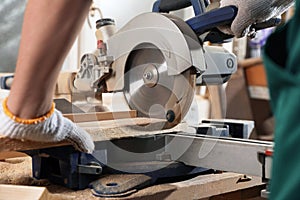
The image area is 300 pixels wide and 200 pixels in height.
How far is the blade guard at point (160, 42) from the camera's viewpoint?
1.04m

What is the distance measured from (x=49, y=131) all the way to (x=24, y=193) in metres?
0.11

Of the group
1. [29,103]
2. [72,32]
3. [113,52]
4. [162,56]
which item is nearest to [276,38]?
[72,32]

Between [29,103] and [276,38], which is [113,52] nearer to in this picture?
[29,103]

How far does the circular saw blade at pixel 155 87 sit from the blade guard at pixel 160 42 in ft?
0.05

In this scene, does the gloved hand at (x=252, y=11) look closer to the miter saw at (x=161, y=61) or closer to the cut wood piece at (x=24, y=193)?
the miter saw at (x=161, y=61)

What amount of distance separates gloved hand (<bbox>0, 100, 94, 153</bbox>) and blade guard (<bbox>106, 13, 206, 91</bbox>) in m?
0.24

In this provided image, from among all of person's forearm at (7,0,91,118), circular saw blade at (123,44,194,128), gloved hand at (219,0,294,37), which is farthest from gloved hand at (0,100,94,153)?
gloved hand at (219,0,294,37)

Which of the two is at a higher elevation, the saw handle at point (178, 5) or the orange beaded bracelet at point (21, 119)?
the saw handle at point (178, 5)

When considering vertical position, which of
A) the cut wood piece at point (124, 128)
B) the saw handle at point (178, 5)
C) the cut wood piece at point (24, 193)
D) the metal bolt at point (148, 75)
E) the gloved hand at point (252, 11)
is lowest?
the cut wood piece at point (24, 193)

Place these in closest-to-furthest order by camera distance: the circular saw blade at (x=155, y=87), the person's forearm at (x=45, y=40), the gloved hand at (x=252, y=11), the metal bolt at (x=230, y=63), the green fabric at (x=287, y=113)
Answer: the green fabric at (x=287, y=113) < the person's forearm at (x=45, y=40) < the gloved hand at (x=252, y=11) < the circular saw blade at (x=155, y=87) < the metal bolt at (x=230, y=63)

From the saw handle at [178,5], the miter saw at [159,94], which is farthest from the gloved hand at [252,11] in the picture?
the saw handle at [178,5]

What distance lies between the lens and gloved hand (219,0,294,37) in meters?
0.96

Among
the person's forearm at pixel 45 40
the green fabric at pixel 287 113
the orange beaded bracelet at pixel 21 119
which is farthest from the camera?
the orange beaded bracelet at pixel 21 119

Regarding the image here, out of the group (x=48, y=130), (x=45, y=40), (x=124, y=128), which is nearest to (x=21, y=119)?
(x=48, y=130)
